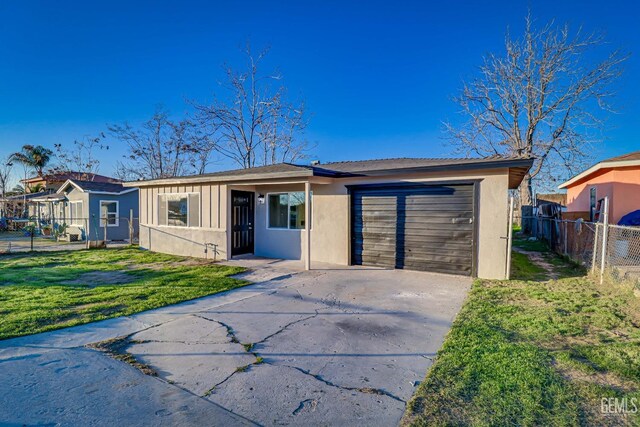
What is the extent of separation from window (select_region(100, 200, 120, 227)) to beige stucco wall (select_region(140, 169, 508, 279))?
6.23 meters

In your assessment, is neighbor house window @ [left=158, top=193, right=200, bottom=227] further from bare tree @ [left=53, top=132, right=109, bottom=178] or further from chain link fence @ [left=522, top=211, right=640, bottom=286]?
bare tree @ [left=53, top=132, right=109, bottom=178]

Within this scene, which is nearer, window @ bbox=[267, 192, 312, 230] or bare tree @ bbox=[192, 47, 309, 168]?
window @ bbox=[267, 192, 312, 230]

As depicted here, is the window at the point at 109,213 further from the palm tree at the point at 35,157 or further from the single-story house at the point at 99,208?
the palm tree at the point at 35,157

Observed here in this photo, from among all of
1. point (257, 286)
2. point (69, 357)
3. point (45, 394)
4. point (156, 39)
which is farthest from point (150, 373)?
point (156, 39)

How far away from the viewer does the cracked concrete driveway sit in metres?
2.50

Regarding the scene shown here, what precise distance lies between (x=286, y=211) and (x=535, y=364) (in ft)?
26.2

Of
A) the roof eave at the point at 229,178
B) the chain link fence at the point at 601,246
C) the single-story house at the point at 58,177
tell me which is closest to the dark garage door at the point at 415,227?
the roof eave at the point at 229,178

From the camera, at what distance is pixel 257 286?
271 inches

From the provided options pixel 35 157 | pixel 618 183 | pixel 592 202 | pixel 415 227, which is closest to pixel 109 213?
pixel 415 227

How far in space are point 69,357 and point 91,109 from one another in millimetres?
22571

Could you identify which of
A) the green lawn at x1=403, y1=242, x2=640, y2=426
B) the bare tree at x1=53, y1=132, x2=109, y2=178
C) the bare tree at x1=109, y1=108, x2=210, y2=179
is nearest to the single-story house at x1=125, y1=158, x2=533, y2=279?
the green lawn at x1=403, y1=242, x2=640, y2=426

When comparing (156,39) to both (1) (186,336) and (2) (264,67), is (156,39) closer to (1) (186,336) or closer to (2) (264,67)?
(2) (264,67)

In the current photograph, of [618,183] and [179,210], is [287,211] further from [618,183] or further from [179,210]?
[618,183]

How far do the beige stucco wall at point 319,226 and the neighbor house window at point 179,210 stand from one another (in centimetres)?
21
